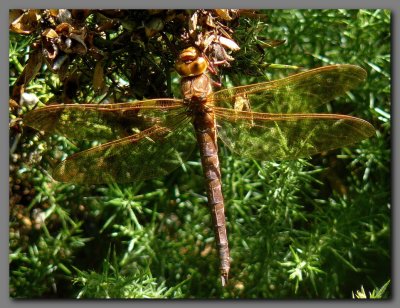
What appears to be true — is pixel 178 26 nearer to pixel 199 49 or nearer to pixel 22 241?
pixel 199 49

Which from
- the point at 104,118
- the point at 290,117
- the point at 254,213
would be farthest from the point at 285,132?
the point at 254,213

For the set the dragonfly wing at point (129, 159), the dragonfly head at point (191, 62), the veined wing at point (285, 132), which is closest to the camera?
the dragonfly head at point (191, 62)

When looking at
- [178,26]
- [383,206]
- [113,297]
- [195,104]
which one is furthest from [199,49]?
[383,206]

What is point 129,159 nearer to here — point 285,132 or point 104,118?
point 104,118

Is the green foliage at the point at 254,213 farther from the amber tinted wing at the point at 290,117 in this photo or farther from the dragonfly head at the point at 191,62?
the dragonfly head at the point at 191,62

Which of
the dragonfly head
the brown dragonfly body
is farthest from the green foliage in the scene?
the dragonfly head

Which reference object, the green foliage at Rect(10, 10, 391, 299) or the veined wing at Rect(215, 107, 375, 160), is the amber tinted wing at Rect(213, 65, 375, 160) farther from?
Answer: the green foliage at Rect(10, 10, 391, 299)

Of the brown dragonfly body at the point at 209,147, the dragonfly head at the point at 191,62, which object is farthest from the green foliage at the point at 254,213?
the dragonfly head at the point at 191,62
